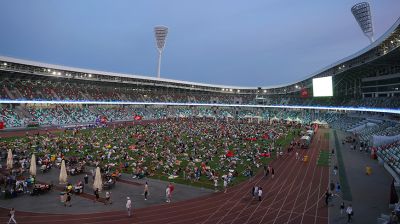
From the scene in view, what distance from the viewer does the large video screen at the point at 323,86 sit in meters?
63.8

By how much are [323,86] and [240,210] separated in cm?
5580

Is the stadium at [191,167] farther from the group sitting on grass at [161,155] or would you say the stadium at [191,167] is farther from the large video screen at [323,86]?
the large video screen at [323,86]

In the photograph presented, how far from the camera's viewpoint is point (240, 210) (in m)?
16.4

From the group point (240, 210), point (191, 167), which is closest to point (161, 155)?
point (191, 167)

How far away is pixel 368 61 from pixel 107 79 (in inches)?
2375

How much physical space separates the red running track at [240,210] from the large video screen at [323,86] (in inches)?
1820

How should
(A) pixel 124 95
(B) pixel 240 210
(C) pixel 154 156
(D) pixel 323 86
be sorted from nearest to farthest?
1. (B) pixel 240 210
2. (C) pixel 154 156
3. (D) pixel 323 86
4. (A) pixel 124 95

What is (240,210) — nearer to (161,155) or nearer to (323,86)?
(161,155)

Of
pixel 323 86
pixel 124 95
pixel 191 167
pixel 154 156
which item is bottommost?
pixel 191 167

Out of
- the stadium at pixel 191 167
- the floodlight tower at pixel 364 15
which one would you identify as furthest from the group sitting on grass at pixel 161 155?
the floodlight tower at pixel 364 15

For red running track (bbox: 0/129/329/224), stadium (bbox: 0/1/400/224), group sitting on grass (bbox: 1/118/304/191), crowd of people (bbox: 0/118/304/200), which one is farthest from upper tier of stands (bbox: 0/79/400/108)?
red running track (bbox: 0/129/329/224)

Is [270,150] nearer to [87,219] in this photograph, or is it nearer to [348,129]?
[87,219]

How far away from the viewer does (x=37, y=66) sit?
58469 millimetres

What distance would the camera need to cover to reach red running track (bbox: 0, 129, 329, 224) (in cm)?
1474
